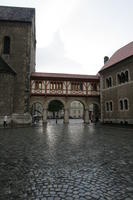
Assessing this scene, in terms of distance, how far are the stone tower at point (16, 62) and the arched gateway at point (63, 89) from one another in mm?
2962

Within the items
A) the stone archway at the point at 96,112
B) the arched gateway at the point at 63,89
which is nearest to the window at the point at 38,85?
the arched gateway at the point at 63,89

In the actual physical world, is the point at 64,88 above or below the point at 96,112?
above

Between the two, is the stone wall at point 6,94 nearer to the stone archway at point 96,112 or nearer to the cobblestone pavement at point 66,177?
the stone archway at point 96,112

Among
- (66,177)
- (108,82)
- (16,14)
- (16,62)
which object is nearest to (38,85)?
(16,62)

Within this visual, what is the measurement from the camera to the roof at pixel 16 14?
21.9 metres

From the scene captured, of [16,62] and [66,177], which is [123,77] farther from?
[66,177]

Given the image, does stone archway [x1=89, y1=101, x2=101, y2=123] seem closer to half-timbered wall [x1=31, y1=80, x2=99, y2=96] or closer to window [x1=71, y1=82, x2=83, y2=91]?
half-timbered wall [x1=31, y1=80, x2=99, y2=96]

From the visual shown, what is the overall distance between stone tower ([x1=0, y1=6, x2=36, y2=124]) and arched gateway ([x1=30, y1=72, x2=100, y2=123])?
2.96 meters

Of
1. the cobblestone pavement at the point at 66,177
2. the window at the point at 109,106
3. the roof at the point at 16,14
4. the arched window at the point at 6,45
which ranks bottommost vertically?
the cobblestone pavement at the point at 66,177

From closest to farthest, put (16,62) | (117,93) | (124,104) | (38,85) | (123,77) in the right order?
1. (124,104)
2. (123,77)
3. (117,93)
4. (16,62)
5. (38,85)

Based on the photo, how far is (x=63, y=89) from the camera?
2472 centimetres

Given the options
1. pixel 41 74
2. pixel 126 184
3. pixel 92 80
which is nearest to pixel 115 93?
pixel 92 80

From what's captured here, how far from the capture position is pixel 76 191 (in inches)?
105

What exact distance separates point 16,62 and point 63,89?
831 centimetres
